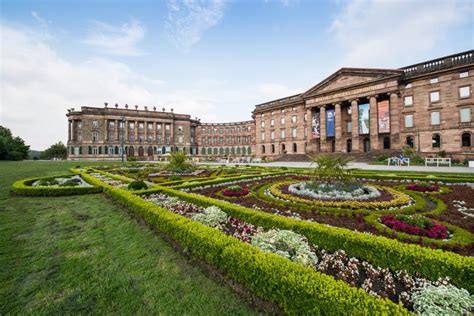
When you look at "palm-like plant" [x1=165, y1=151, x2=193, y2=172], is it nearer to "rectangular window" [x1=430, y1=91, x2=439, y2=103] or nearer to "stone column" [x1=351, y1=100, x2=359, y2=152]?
"stone column" [x1=351, y1=100, x2=359, y2=152]

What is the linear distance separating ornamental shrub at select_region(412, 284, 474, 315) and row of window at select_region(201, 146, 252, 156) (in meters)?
62.6

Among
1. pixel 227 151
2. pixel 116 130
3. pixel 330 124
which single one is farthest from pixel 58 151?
pixel 330 124

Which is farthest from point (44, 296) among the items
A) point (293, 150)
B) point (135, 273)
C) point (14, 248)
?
point (293, 150)

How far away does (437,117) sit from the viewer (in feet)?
87.4

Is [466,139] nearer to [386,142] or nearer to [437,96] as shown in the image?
[437,96]

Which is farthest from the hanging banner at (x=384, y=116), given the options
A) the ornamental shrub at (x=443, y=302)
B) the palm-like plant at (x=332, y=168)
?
the ornamental shrub at (x=443, y=302)

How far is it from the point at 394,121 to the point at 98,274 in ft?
121

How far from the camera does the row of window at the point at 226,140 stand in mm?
65000

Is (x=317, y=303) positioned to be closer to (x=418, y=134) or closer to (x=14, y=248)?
(x=14, y=248)

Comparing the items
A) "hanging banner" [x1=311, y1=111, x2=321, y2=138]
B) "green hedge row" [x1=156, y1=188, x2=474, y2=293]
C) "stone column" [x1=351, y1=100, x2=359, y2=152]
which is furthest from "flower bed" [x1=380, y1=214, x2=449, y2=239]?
"hanging banner" [x1=311, y1=111, x2=321, y2=138]

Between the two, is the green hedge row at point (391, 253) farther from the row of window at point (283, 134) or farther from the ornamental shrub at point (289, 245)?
the row of window at point (283, 134)

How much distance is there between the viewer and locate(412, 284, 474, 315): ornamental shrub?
1.92m

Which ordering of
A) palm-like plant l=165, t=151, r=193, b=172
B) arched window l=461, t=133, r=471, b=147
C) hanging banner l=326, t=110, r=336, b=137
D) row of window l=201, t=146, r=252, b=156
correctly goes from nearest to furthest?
palm-like plant l=165, t=151, r=193, b=172, arched window l=461, t=133, r=471, b=147, hanging banner l=326, t=110, r=336, b=137, row of window l=201, t=146, r=252, b=156

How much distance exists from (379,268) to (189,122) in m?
64.6
